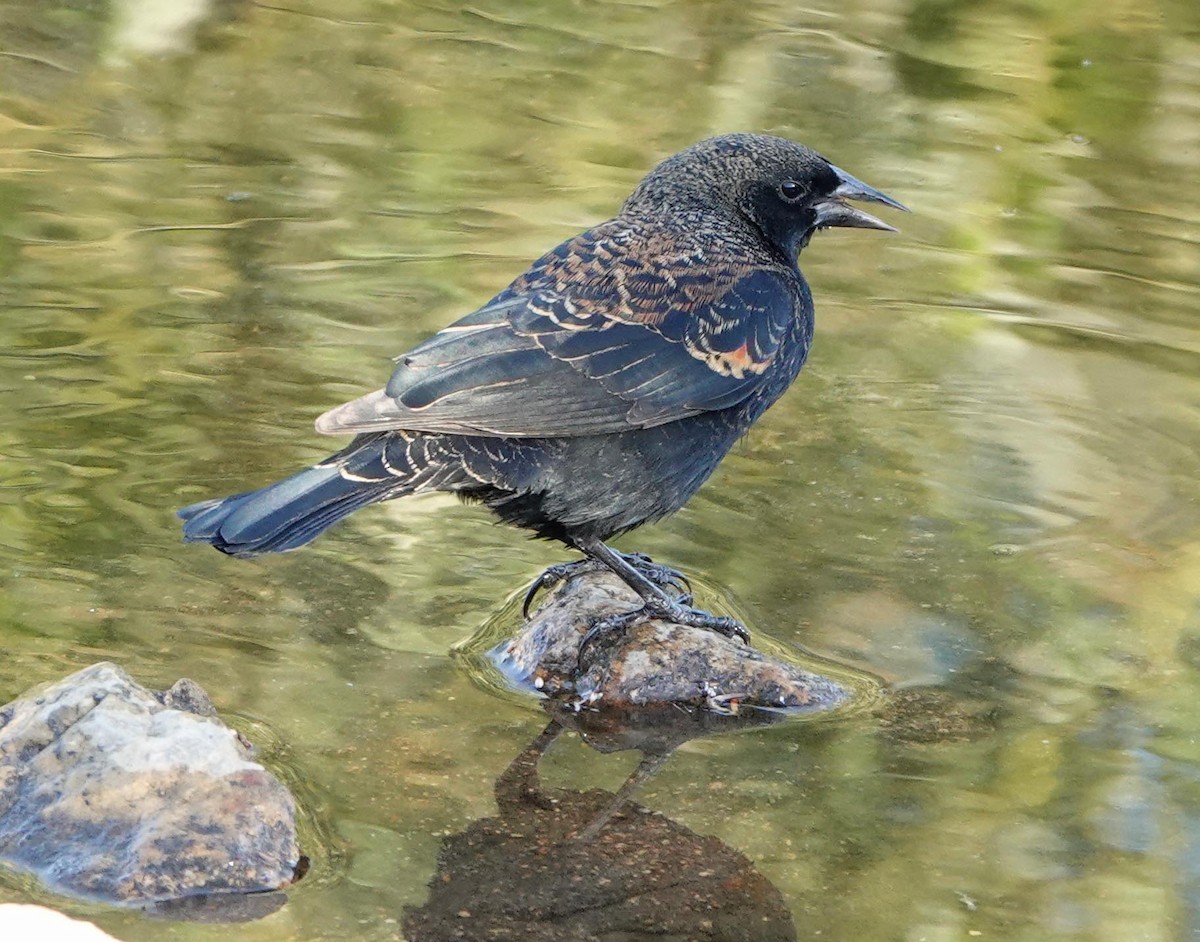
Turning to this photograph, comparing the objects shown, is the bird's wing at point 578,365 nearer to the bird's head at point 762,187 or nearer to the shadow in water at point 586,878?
the bird's head at point 762,187

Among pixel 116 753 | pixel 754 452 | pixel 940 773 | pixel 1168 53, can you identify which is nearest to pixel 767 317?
pixel 754 452

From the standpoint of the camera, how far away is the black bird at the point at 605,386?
4.35 m

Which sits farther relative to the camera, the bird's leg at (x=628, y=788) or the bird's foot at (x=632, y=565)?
the bird's foot at (x=632, y=565)

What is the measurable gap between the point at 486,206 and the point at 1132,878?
15.0ft

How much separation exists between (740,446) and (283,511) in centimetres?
219

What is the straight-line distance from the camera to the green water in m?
4.11

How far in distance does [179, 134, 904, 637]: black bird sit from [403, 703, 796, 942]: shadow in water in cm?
72

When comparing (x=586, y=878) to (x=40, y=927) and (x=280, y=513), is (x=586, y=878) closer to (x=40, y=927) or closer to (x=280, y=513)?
(x=280, y=513)

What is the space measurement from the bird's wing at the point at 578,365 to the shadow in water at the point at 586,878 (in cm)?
85

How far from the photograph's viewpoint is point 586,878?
3787mm

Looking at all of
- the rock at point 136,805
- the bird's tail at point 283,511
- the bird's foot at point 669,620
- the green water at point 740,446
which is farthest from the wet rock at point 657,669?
the rock at point 136,805

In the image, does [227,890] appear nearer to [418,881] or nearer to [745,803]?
[418,881]

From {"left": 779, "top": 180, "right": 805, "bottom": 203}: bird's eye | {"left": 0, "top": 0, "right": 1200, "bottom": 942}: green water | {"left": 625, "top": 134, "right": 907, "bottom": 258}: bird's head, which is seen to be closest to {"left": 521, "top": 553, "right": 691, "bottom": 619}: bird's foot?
{"left": 0, "top": 0, "right": 1200, "bottom": 942}: green water

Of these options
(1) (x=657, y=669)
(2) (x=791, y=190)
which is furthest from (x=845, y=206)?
(1) (x=657, y=669)
